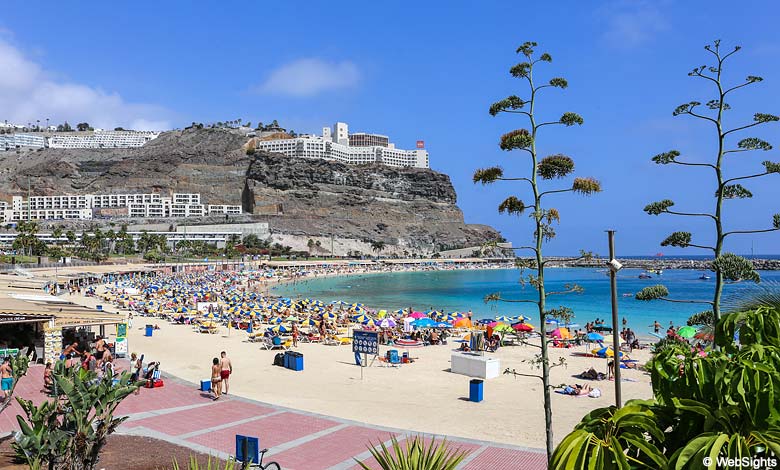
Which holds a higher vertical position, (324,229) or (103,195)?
(103,195)

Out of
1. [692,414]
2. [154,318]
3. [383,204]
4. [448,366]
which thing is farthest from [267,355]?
[383,204]

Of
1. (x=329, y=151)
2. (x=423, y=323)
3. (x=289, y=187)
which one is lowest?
(x=423, y=323)

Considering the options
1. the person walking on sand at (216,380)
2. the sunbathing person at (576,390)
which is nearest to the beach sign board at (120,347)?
the person walking on sand at (216,380)

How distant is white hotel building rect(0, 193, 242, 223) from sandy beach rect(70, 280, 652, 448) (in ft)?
411

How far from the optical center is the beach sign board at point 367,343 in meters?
19.5

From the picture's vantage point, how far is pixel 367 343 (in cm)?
1964

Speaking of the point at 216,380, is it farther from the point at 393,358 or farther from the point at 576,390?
the point at 576,390

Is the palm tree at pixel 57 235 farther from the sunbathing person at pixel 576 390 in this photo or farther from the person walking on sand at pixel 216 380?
the sunbathing person at pixel 576 390

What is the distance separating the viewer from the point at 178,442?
10469 mm

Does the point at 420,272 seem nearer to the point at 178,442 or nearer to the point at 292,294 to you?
the point at 292,294

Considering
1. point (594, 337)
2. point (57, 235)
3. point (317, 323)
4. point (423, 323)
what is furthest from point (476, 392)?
point (57, 235)

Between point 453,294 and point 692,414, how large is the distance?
61884 millimetres

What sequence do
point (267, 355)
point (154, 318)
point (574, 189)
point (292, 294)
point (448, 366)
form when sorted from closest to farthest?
point (574, 189)
point (448, 366)
point (267, 355)
point (154, 318)
point (292, 294)

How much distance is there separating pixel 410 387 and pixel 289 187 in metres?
133
